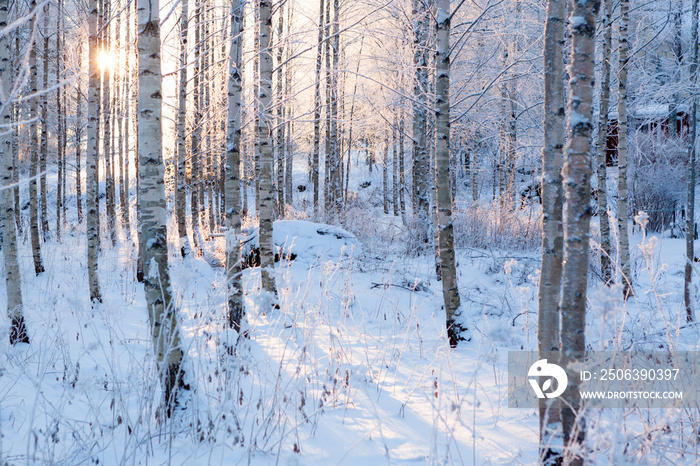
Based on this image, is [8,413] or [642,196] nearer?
[8,413]

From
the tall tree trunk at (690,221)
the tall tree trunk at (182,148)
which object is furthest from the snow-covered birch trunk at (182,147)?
the tall tree trunk at (690,221)

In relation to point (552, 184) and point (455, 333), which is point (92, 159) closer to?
point (455, 333)

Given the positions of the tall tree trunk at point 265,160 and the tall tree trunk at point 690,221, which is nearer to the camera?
the tall tree trunk at point 690,221

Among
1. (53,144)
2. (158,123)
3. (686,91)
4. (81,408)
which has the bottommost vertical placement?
(81,408)

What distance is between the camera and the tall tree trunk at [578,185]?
1.85 metres

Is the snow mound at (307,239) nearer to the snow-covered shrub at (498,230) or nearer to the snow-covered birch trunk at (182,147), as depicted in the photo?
the snow-covered birch trunk at (182,147)

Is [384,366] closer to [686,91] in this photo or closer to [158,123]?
[158,123]

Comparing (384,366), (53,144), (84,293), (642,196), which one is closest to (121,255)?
(84,293)

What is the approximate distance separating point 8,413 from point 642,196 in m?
16.4

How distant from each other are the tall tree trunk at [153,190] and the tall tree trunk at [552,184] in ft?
7.77

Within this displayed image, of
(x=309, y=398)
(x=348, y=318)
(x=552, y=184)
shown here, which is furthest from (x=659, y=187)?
(x=309, y=398)

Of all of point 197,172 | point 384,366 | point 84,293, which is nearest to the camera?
point 384,366

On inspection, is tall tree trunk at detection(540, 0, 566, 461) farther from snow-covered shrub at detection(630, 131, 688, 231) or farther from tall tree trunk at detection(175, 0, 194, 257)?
snow-covered shrub at detection(630, 131, 688, 231)

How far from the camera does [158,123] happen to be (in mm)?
2861
